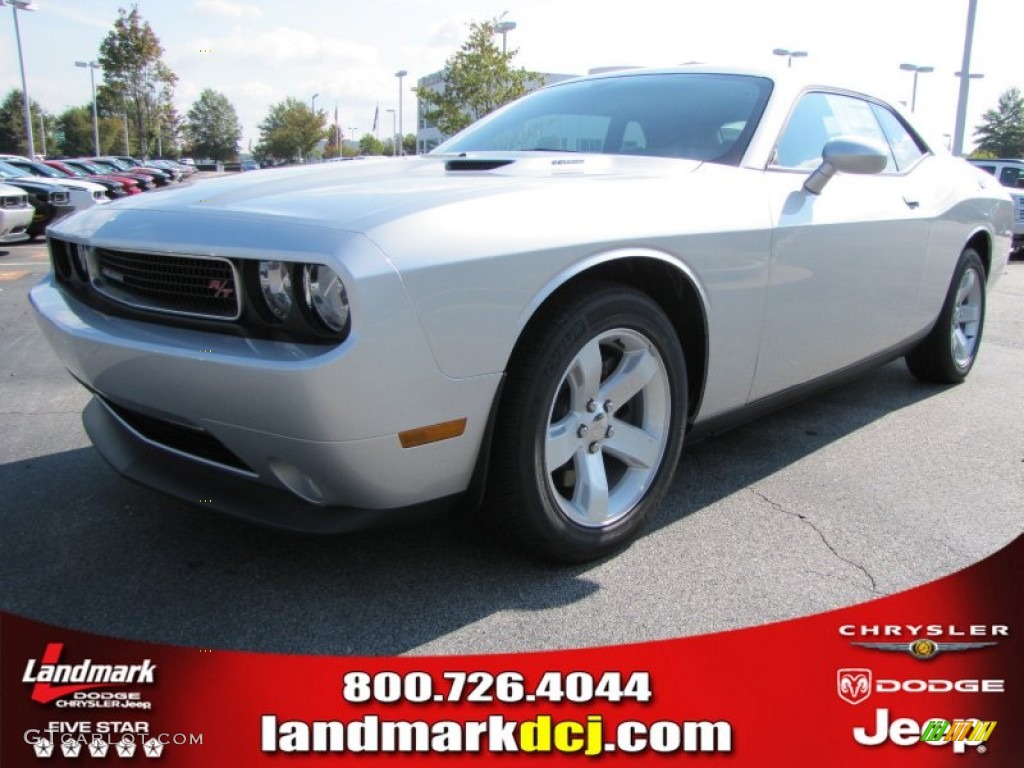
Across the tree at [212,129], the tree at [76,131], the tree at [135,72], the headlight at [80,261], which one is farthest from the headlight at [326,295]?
the tree at [212,129]

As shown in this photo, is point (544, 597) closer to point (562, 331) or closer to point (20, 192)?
point (562, 331)

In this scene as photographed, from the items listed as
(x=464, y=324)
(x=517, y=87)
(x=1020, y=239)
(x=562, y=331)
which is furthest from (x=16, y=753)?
(x=517, y=87)

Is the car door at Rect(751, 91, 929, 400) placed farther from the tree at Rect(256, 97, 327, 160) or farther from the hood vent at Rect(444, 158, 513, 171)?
the tree at Rect(256, 97, 327, 160)

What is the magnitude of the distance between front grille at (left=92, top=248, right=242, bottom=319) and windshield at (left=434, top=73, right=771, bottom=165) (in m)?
1.49

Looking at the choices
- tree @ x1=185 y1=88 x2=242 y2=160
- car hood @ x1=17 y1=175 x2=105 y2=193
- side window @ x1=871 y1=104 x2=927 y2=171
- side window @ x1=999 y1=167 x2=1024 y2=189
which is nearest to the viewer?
side window @ x1=871 y1=104 x2=927 y2=171

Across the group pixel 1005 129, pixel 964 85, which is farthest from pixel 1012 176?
pixel 1005 129

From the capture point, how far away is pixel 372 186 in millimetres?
2285

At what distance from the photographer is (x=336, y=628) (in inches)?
A: 83.5

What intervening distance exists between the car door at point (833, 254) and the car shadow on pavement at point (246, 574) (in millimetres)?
579

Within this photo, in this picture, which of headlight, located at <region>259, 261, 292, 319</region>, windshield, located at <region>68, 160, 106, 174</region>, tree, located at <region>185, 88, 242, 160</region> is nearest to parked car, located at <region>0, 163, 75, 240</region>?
headlight, located at <region>259, 261, 292, 319</region>

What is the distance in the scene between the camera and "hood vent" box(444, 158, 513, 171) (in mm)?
2732

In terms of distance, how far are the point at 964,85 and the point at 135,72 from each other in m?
32.3

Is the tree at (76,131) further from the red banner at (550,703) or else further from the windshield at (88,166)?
the red banner at (550,703)

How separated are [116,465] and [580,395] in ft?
4.23
